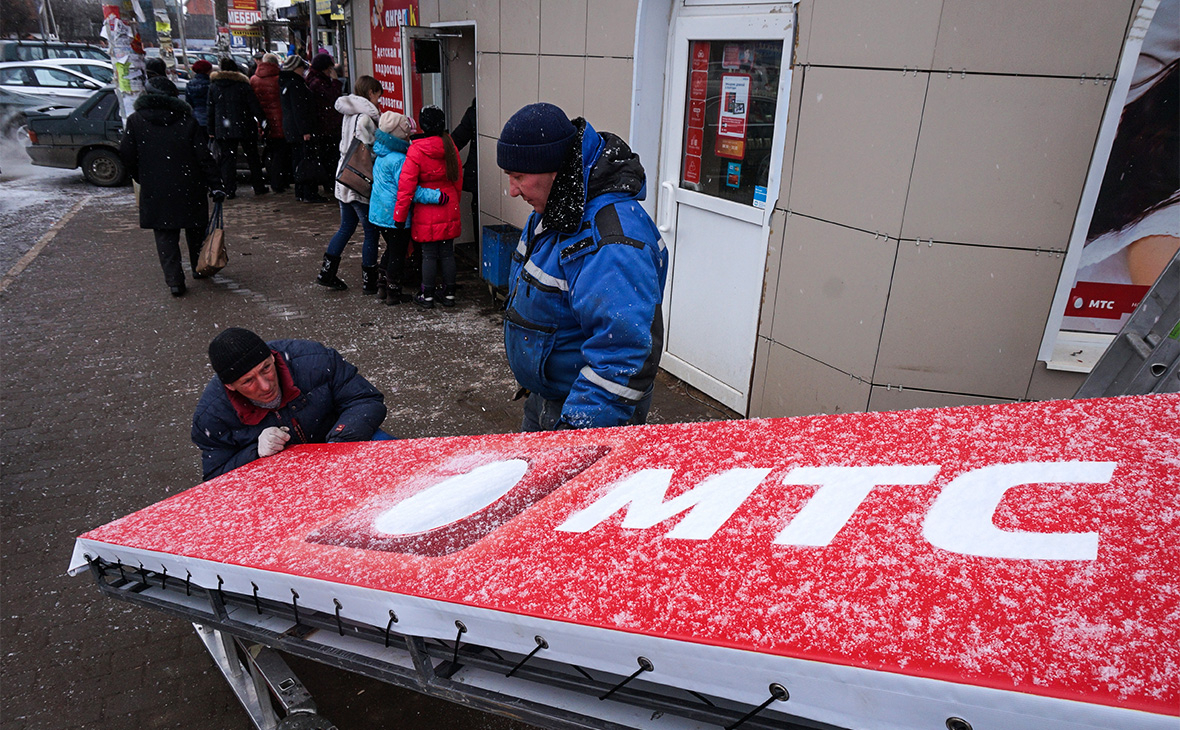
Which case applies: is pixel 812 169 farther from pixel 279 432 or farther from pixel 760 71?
pixel 279 432

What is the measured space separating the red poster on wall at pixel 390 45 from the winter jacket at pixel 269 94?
2520mm

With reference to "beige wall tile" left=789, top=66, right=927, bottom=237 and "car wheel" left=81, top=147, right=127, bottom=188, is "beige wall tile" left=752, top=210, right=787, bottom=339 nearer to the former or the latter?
"beige wall tile" left=789, top=66, right=927, bottom=237

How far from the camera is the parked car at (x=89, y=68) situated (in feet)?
46.8

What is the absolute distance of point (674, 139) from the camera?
4.89 metres

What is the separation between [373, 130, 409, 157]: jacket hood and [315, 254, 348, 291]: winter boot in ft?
4.46

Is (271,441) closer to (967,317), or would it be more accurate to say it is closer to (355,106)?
(967,317)

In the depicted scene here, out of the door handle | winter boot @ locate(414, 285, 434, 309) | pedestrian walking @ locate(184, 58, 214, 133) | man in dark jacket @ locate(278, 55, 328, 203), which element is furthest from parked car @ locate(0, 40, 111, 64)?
the door handle

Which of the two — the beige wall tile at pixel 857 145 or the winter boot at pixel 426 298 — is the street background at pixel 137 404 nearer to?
the winter boot at pixel 426 298

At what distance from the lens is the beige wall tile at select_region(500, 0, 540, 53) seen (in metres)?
6.00

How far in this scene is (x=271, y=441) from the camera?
2.66m

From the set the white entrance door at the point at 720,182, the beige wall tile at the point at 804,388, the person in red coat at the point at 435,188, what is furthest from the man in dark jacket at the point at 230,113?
the beige wall tile at the point at 804,388

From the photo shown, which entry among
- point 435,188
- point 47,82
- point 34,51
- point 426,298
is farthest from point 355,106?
point 34,51

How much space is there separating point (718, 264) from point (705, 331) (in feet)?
1.57

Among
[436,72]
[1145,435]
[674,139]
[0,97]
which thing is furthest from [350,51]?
[1145,435]
